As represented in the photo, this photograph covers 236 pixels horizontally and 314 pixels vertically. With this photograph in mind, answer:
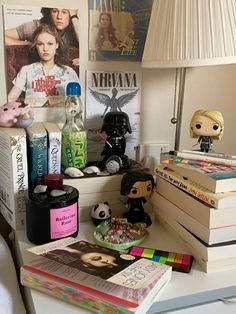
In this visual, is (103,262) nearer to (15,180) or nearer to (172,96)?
(15,180)

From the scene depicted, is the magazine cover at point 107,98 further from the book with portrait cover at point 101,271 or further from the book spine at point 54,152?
the book with portrait cover at point 101,271

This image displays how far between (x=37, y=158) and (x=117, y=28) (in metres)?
0.42

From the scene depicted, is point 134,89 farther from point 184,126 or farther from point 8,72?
point 8,72

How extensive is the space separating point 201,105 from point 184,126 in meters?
0.08

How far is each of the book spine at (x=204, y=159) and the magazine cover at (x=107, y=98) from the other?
272 millimetres

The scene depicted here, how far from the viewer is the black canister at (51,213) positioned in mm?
723

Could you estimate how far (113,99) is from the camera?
3.33 ft

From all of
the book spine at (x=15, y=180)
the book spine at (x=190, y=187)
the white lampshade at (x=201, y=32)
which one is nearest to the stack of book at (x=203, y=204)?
the book spine at (x=190, y=187)

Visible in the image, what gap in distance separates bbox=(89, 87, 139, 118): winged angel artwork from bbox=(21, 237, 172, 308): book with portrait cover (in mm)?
448

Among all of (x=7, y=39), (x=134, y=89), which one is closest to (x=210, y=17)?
(x=134, y=89)

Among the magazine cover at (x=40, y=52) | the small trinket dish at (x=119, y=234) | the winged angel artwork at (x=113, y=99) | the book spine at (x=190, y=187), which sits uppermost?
the magazine cover at (x=40, y=52)

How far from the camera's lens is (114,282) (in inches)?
22.5

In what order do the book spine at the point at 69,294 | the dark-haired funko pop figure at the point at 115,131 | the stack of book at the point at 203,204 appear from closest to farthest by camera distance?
the book spine at the point at 69,294 < the stack of book at the point at 203,204 < the dark-haired funko pop figure at the point at 115,131

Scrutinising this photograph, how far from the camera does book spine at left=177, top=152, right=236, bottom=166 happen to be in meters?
0.77
